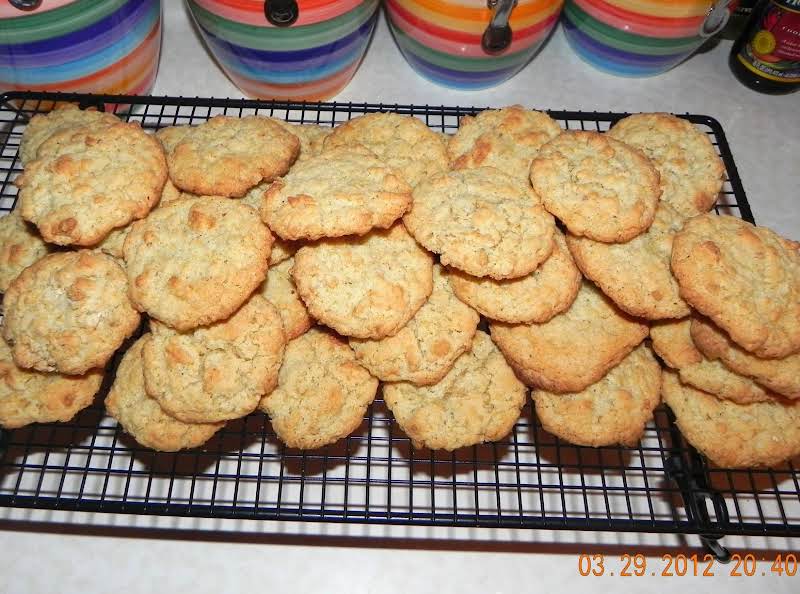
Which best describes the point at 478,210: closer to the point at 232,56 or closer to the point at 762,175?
the point at 232,56

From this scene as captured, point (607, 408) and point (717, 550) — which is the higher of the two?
point (607, 408)

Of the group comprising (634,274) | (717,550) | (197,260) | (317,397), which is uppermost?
(634,274)

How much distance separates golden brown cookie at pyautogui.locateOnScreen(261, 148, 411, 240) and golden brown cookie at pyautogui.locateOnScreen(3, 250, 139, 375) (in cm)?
33

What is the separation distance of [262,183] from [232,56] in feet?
1.80

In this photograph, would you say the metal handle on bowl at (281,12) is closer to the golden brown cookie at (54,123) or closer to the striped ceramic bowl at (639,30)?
the golden brown cookie at (54,123)

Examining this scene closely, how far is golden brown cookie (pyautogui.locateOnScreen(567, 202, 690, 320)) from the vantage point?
1.13 metres

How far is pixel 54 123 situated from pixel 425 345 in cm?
98

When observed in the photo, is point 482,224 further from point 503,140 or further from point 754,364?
point 754,364

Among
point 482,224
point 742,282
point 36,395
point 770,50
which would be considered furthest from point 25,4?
point 770,50

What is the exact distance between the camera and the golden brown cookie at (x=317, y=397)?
3.86 ft

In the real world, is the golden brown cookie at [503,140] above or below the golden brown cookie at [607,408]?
above
